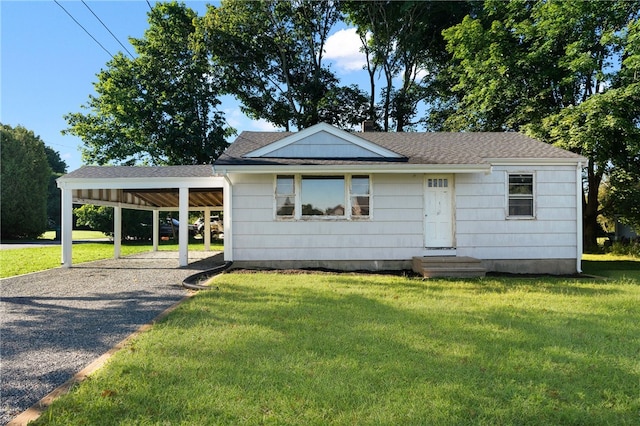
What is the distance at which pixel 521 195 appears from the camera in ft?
32.9

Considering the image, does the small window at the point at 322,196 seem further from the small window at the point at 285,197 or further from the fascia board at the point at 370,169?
the fascia board at the point at 370,169

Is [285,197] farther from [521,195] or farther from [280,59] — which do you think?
[280,59]

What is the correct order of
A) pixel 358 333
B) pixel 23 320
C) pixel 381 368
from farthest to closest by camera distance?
pixel 23 320
pixel 358 333
pixel 381 368

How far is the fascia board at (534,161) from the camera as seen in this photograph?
32.1 ft

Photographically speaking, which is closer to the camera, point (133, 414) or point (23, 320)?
point (133, 414)

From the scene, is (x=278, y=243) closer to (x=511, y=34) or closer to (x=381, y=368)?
(x=381, y=368)

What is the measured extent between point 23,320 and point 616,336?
8.01 metres

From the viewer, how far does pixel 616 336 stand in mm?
4398

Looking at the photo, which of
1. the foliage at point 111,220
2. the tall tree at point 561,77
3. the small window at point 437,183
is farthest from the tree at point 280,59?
the small window at point 437,183

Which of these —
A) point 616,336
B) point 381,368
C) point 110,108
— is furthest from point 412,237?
point 110,108

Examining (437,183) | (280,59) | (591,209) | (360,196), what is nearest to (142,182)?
(360,196)

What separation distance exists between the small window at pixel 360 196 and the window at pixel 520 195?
13.2 feet

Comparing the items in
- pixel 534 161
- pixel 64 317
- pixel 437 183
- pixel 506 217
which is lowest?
pixel 64 317

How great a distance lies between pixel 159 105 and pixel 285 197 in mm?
16812
